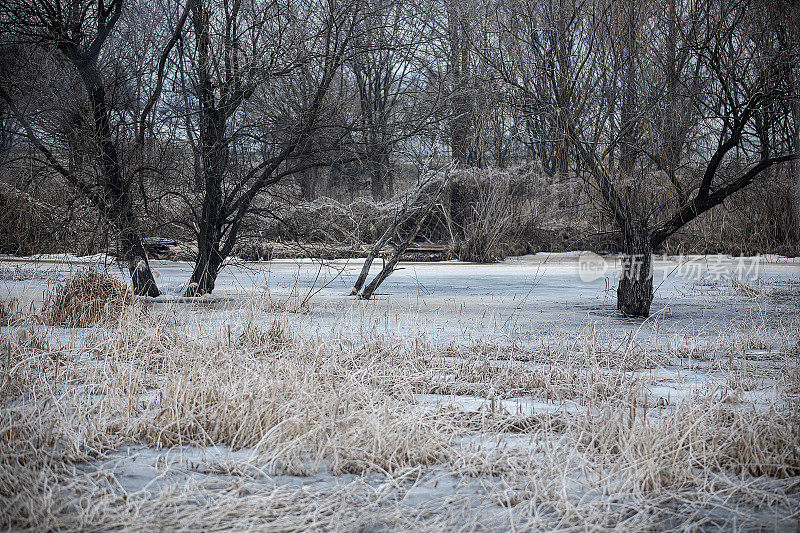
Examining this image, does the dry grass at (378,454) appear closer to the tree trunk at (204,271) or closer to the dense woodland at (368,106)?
the dense woodland at (368,106)

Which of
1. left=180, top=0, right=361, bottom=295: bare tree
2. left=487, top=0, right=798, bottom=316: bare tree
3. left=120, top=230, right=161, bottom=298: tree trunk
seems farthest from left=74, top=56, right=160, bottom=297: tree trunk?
left=487, top=0, right=798, bottom=316: bare tree

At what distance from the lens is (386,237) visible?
363 inches

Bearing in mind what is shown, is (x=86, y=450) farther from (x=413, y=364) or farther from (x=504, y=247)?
(x=504, y=247)

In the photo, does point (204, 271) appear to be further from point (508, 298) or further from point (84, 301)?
point (508, 298)

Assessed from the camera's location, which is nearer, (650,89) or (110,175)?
(650,89)

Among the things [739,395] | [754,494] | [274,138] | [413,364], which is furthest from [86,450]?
[274,138]

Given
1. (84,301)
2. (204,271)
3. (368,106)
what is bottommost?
(84,301)

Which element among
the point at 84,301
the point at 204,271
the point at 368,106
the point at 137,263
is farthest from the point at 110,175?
the point at 368,106

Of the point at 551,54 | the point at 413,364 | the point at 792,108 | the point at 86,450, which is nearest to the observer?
the point at 86,450

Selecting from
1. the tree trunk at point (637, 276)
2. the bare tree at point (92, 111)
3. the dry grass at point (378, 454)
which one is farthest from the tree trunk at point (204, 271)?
the tree trunk at point (637, 276)

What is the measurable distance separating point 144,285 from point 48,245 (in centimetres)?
109

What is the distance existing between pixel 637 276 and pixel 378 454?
5385mm

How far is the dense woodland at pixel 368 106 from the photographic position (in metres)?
6.54

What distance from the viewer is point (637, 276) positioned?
7438mm
